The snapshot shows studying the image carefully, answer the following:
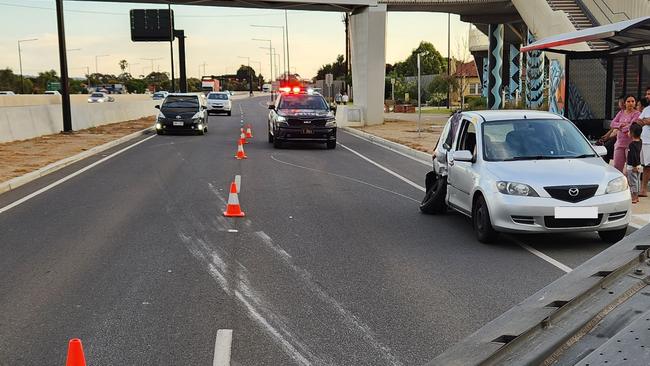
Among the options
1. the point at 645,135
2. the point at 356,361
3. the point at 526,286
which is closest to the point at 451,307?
the point at 526,286

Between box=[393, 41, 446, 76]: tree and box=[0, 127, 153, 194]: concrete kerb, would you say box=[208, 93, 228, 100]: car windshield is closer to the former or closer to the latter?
box=[0, 127, 153, 194]: concrete kerb

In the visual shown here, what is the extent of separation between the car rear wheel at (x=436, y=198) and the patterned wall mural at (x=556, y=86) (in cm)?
1466

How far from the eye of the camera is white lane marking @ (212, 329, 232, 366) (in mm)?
4727

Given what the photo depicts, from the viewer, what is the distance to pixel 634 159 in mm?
11367

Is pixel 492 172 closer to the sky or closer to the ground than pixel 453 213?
closer to the sky

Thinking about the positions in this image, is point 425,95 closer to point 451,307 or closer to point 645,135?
point 645,135

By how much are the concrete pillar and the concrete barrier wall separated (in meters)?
13.1

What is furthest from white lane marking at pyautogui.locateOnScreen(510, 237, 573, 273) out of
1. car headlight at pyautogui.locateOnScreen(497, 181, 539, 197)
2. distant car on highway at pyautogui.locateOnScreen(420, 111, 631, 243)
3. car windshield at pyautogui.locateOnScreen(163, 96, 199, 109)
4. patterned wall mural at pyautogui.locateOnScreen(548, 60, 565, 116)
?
car windshield at pyautogui.locateOnScreen(163, 96, 199, 109)

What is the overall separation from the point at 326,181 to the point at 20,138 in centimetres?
1463

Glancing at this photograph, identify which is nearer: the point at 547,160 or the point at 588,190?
the point at 588,190

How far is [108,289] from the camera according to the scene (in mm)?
6547

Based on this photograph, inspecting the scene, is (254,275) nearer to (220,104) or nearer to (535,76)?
(535,76)

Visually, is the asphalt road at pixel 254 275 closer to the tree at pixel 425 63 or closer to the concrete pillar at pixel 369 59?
the concrete pillar at pixel 369 59

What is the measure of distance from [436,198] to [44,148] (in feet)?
51.7
